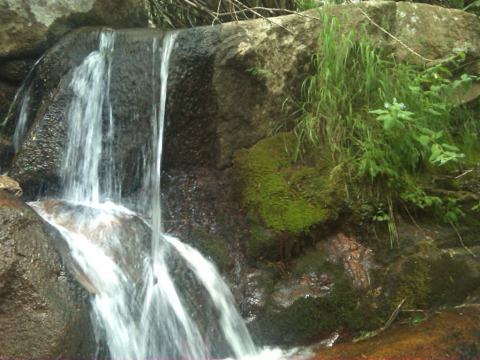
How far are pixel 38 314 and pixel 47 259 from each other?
301mm

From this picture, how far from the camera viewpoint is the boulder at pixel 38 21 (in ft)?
16.0

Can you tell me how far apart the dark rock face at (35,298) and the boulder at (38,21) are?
255 cm

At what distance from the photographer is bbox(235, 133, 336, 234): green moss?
3723 mm

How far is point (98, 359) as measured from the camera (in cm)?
282

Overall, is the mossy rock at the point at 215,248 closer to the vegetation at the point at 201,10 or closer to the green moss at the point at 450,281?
the green moss at the point at 450,281

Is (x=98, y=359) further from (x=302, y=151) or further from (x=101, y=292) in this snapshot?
(x=302, y=151)

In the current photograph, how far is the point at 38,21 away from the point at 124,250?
265cm

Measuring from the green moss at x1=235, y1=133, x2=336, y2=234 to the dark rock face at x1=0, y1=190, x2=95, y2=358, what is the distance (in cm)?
143

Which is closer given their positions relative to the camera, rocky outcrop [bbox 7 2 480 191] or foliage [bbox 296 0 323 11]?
rocky outcrop [bbox 7 2 480 191]

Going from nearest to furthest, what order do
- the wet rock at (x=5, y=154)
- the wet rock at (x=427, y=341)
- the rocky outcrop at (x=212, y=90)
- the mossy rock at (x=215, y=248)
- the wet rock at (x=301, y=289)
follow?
1. the wet rock at (x=427, y=341)
2. the wet rock at (x=301, y=289)
3. the mossy rock at (x=215, y=248)
4. the rocky outcrop at (x=212, y=90)
5. the wet rock at (x=5, y=154)

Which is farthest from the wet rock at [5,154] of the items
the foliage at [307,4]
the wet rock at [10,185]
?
the foliage at [307,4]

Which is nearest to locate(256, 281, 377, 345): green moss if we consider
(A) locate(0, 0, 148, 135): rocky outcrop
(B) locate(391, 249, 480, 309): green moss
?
(B) locate(391, 249, 480, 309): green moss

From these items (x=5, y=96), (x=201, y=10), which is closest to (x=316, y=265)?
(x=5, y=96)

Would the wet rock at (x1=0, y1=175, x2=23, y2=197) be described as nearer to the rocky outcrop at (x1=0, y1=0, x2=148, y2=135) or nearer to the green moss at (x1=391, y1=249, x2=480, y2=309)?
the rocky outcrop at (x1=0, y1=0, x2=148, y2=135)
